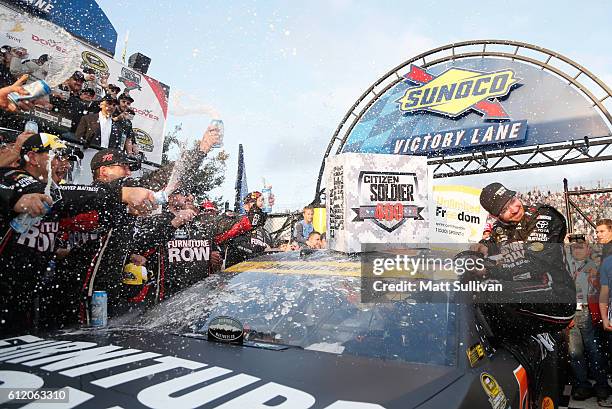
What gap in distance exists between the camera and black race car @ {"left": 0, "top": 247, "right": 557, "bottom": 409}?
50.4 inches

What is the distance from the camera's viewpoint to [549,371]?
7.79 ft

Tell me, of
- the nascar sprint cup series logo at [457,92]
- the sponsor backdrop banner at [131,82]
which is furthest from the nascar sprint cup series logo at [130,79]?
the nascar sprint cup series logo at [457,92]

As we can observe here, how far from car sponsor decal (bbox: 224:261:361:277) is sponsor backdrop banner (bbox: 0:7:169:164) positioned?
7139 millimetres

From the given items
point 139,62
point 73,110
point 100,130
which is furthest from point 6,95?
point 139,62

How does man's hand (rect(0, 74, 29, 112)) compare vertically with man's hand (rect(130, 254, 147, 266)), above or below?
above

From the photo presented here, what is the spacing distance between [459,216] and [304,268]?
6165mm

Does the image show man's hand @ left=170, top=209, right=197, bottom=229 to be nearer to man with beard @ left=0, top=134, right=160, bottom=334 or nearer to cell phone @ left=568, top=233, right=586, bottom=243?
man with beard @ left=0, top=134, right=160, bottom=334

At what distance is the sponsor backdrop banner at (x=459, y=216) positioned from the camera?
25.9 feet

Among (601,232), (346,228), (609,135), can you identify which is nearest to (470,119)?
(609,135)

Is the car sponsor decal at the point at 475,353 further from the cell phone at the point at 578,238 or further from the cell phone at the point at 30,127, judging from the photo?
the cell phone at the point at 30,127

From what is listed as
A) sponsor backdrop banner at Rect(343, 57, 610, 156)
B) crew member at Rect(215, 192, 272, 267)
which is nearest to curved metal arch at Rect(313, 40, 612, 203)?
sponsor backdrop banner at Rect(343, 57, 610, 156)

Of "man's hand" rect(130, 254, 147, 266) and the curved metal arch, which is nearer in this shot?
"man's hand" rect(130, 254, 147, 266)

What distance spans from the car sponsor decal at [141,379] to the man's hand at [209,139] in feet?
7.95

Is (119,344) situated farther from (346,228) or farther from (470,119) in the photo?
(470,119)
